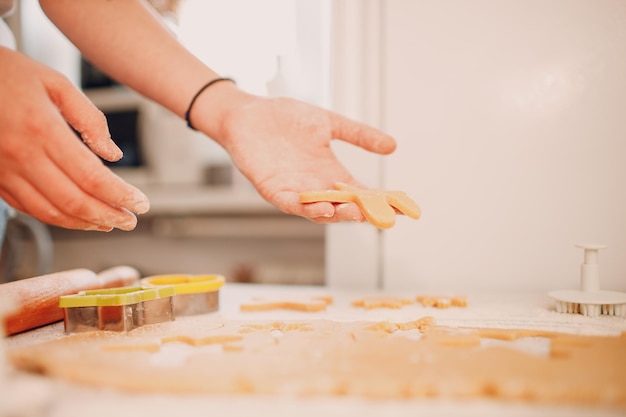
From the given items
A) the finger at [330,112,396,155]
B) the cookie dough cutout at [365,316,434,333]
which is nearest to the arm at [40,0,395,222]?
the finger at [330,112,396,155]

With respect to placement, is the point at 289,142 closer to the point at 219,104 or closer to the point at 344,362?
the point at 219,104

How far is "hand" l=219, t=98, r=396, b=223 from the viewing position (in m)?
0.76

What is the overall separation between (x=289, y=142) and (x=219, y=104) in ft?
0.41

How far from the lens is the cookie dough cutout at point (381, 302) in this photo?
72cm

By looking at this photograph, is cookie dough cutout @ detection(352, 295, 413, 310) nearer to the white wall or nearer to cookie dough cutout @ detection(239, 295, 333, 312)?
cookie dough cutout @ detection(239, 295, 333, 312)

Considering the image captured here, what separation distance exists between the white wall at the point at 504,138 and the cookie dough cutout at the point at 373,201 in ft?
0.94

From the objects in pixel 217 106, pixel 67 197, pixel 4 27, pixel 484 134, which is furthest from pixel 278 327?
pixel 4 27

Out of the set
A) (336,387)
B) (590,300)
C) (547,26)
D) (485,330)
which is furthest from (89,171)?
(547,26)

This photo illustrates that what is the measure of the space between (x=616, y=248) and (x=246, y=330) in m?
0.64

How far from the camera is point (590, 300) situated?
0.65 m

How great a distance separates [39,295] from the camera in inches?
24.0

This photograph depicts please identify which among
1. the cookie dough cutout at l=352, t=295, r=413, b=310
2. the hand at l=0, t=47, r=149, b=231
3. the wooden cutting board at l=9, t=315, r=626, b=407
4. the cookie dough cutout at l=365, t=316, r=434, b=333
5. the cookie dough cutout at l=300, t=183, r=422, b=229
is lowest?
the cookie dough cutout at l=352, t=295, r=413, b=310

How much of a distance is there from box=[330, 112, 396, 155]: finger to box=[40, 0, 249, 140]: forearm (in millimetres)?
150

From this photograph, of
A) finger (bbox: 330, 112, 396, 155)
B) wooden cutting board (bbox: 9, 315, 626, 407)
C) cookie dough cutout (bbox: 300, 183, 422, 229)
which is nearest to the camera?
wooden cutting board (bbox: 9, 315, 626, 407)
